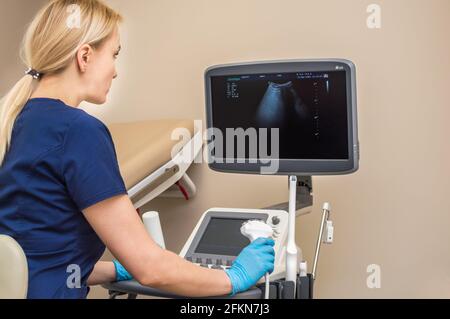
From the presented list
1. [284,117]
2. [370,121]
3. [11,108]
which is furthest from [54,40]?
[370,121]

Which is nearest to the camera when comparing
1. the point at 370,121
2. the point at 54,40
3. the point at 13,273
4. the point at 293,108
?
the point at 13,273

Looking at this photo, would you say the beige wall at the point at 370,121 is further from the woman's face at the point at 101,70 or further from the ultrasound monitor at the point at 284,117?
the woman's face at the point at 101,70

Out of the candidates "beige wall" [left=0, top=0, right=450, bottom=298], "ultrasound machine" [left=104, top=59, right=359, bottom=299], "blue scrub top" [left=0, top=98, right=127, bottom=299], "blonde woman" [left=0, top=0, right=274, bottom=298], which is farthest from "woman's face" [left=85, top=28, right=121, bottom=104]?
"beige wall" [left=0, top=0, right=450, bottom=298]

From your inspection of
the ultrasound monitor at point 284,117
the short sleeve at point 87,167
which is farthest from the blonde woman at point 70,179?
the ultrasound monitor at point 284,117

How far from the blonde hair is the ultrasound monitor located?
1.59 feet

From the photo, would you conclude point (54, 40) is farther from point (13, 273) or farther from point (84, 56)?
point (13, 273)

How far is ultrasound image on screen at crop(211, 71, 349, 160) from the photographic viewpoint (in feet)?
4.73

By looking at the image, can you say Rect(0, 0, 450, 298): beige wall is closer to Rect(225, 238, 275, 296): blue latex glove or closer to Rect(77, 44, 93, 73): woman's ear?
Rect(225, 238, 275, 296): blue latex glove

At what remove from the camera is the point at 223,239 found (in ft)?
5.00

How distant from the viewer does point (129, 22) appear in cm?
250

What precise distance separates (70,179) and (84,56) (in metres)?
0.34

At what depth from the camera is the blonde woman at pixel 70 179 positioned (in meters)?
1.08

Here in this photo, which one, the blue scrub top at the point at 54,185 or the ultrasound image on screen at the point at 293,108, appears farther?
the ultrasound image on screen at the point at 293,108

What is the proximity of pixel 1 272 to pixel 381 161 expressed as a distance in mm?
1561
